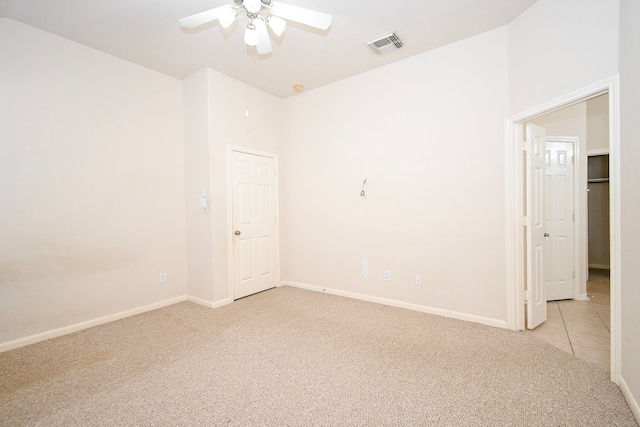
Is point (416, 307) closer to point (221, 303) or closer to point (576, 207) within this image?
point (221, 303)

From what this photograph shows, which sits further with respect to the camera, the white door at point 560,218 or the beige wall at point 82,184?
the white door at point 560,218

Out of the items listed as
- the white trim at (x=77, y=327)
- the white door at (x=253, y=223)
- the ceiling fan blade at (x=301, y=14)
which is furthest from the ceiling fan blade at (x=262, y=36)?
the white trim at (x=77, y=327)

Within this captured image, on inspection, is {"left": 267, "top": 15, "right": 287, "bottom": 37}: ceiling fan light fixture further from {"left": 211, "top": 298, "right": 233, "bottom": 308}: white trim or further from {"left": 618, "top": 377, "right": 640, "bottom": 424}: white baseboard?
{"left": 618, "top": 377, "right": 640, "bottom": 424}: white baseboard

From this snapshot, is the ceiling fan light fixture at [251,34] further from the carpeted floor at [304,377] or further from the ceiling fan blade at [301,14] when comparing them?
the carpeted floor at [304,377]

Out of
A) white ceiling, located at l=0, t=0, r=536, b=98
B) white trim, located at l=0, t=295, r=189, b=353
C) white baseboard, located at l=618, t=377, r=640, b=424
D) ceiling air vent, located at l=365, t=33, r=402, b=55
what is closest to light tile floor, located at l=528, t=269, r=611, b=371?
white baseboard, located at l=618, t=377, r=640, b=424

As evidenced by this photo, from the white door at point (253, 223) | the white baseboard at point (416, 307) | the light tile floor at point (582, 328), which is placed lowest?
the light tile floor at point (582, 328)

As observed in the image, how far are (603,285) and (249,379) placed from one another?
5433mm

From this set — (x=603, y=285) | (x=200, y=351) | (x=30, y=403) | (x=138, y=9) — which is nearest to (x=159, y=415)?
(x=200, y=351)

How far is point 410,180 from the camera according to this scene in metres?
3.44

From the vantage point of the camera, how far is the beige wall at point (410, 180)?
9.70 feet

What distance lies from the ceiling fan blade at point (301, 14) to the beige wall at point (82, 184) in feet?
7.88

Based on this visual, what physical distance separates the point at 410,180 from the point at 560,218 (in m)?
2.19

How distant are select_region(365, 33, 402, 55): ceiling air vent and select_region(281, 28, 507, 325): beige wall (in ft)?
1.23

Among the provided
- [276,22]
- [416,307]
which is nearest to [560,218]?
[416,307]
